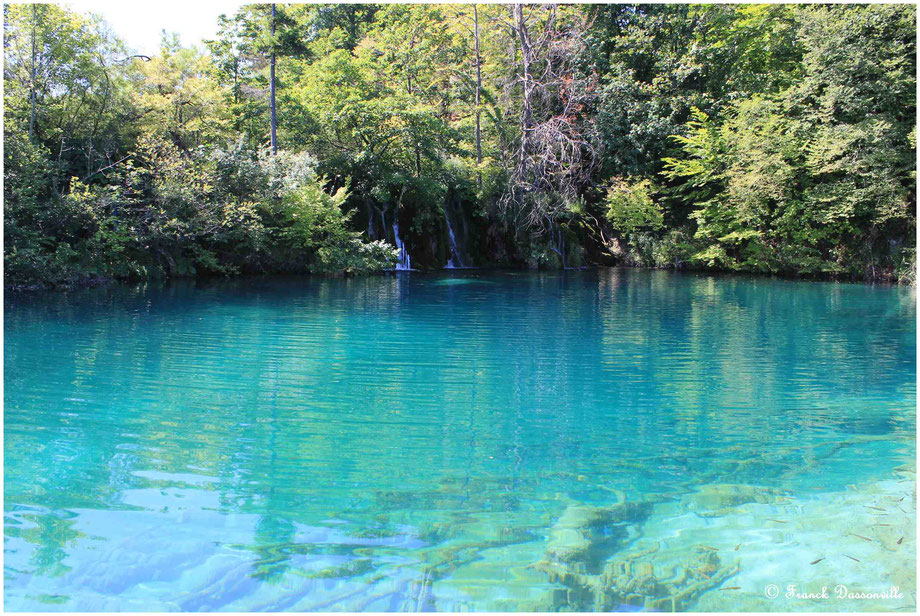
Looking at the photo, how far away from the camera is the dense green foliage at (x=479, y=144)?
18.3m

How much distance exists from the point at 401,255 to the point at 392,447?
2158cm

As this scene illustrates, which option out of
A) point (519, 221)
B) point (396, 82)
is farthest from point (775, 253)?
point (396, 82)

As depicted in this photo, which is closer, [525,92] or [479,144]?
[525,92]

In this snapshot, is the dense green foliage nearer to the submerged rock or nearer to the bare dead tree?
the bare dead tree

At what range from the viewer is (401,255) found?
26.1 meters

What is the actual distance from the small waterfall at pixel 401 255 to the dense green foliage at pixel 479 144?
0.19m

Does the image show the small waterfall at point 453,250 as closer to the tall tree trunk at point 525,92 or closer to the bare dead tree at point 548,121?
the bare dead tree at point 548,121

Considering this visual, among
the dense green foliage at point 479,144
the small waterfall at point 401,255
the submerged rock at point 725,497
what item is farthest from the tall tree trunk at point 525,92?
the submerged rock at point 725,497

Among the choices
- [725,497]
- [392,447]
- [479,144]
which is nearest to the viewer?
[725,497]

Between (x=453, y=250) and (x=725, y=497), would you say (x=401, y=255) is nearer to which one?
(x=453, y=250)

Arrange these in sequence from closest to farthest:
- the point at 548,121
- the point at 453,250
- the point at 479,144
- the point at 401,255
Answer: the point at 401,255, the point at 548,121, the point at 453,250, the point at 479,144

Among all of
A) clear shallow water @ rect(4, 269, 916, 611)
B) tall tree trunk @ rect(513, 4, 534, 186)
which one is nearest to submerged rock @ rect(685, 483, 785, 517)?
clear shallow water @ rect(4, 269, 916, 611)

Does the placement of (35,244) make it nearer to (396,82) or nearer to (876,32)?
(396,82)

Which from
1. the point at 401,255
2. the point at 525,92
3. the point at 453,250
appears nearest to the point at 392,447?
the point at 401,255
